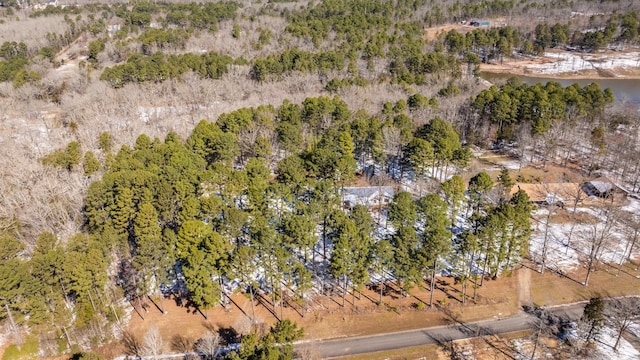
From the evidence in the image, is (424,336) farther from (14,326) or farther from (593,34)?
(593,34)

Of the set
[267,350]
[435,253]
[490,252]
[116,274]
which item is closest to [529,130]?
[490,252]

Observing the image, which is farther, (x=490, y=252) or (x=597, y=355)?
(x=490, y=252)

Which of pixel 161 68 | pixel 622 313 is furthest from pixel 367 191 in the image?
pixel 161 68

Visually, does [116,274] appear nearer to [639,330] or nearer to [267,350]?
[267,350]

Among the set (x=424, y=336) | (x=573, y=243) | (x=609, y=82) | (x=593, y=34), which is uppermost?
(x=593, y=34)

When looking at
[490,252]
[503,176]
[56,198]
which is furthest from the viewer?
[503,176]

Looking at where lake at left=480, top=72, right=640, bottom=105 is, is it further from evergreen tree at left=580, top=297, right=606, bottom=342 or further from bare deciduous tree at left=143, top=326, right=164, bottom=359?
bare deciduous tree at left=143, top=326, right=164, bottom=359

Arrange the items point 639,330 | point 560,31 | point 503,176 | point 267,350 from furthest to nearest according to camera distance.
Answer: point 560,31
point 503,176
point 639,330
point 267,350
